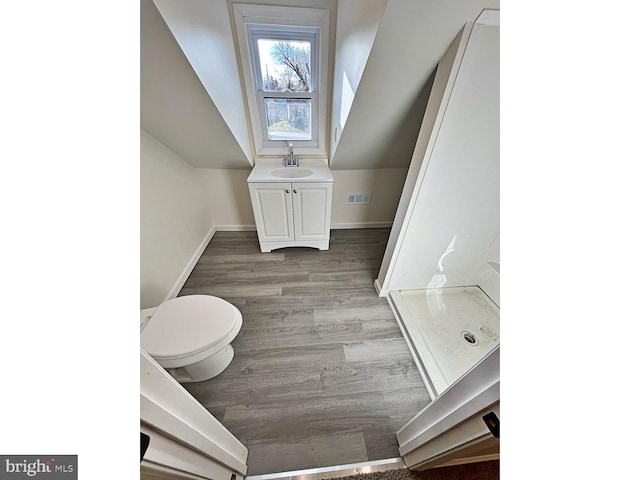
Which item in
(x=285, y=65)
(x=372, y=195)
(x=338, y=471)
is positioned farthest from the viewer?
(x=372, y=195)

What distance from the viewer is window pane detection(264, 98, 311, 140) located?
226 cm

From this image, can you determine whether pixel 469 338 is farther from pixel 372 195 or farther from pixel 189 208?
pixel 189 208

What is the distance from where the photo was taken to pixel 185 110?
55.7 inches

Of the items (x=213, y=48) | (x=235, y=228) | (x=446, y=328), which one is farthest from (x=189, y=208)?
(x=446, y=328)

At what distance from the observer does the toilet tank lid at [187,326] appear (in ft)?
3.42

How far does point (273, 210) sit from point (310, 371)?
139 cm

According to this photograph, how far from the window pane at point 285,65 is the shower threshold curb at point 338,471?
265cm

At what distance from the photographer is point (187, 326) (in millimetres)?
1131

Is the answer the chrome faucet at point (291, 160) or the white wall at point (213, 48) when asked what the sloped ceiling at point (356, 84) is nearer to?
the white wall at point (213, 48)

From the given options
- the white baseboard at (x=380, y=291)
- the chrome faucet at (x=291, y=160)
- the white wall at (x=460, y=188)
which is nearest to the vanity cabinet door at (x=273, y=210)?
the chrome faucet at (x=291, y=160)

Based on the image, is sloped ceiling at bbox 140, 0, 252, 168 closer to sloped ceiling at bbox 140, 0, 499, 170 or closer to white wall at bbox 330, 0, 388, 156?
sloped ceiling at bbox 140, 0, 499, 170

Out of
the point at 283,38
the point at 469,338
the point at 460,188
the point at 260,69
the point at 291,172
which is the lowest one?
the point at 469,338
